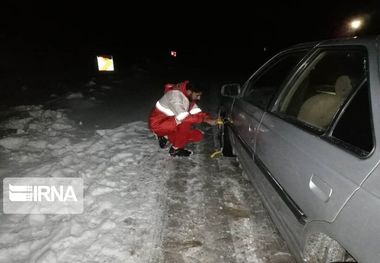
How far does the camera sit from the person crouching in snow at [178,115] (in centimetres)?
468

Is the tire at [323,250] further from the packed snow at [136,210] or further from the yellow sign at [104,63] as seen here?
the yellow sign at [104,63]

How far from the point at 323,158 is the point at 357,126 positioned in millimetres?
266

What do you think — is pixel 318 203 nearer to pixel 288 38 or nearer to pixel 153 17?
pixel 288 38

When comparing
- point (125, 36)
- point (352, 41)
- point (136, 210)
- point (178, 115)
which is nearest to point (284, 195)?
point (352, 41)

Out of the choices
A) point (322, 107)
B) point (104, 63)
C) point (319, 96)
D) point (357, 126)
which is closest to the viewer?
point (357, 126)

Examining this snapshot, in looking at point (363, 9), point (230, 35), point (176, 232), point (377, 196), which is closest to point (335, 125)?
point (377, 196)

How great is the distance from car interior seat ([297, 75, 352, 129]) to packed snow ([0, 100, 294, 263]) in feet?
4.23

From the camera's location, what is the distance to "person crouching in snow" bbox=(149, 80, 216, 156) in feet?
15.4

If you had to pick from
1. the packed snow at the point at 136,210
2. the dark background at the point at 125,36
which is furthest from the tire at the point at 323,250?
the dark background at the point at 125,36

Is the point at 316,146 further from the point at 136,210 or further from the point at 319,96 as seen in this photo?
the point at 136,210

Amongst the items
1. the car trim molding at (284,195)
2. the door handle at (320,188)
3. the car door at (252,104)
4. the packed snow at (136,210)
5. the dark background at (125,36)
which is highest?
the dark background at (125,36)

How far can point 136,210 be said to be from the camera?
3.51m

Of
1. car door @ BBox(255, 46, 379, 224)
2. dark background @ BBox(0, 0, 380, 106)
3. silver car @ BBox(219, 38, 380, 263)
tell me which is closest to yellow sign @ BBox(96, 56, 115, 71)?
dark background @ BBox(0, 0, 380, 106)

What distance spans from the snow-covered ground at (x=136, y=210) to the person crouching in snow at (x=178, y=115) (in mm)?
366
